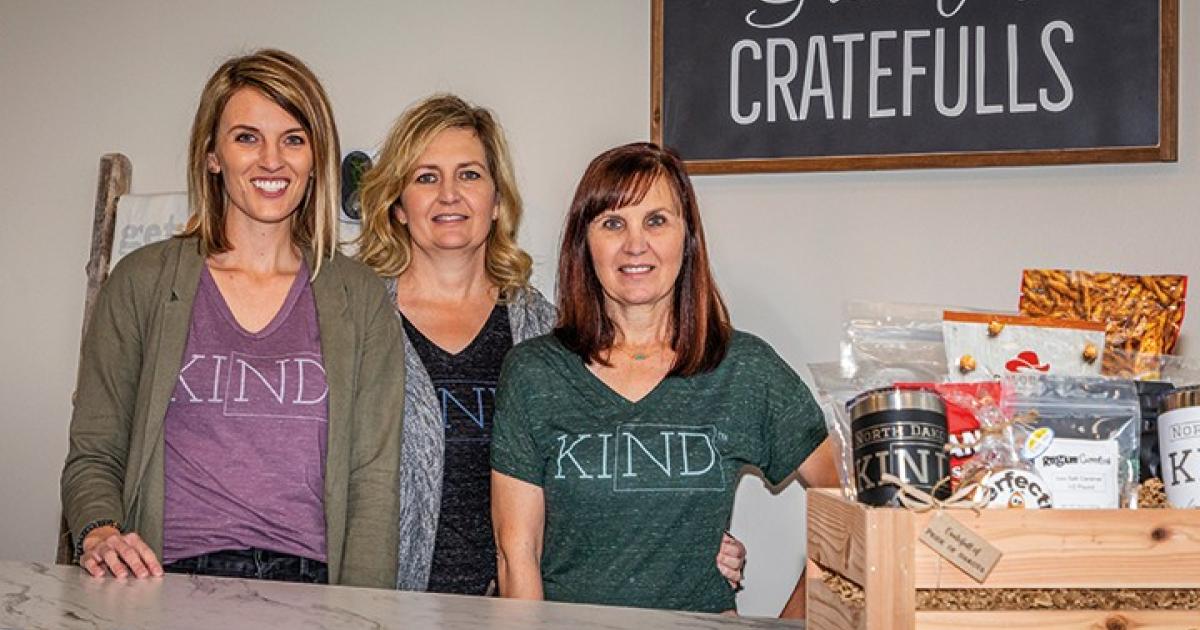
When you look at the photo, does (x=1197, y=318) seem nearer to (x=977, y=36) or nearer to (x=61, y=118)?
(x=977, y=36)

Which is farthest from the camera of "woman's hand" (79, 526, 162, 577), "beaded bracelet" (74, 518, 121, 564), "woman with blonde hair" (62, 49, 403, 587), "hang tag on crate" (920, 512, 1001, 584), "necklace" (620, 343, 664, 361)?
"necklace" (620, 343, 664, 361)

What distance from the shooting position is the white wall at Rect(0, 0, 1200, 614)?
229 cm

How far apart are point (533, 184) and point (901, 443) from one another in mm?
1700

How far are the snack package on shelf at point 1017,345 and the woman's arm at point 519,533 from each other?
29.8 inches

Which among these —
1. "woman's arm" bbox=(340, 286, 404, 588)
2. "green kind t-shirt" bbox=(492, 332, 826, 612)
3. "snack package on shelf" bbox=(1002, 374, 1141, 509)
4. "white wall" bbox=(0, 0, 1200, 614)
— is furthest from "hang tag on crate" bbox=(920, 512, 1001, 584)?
"white wall" bbox=(0, 0, 1200, 614)

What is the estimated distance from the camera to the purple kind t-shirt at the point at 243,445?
5.69 ft

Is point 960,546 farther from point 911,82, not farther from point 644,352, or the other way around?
point 911,82

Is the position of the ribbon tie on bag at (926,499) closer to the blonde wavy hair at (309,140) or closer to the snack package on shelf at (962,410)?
the snack package on shelf at (962,410)

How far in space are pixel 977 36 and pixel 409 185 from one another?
3.46ft

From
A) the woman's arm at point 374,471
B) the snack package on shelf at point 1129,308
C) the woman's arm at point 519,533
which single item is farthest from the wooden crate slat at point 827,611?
the woman's arm at point 374,471

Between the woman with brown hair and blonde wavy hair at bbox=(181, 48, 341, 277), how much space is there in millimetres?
374

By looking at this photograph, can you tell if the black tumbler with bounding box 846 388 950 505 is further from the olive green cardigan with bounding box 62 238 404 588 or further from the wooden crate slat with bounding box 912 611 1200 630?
the olive green cardigan with bounding box 62 238 404 588

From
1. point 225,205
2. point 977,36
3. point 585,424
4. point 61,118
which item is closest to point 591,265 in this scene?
point 585,424

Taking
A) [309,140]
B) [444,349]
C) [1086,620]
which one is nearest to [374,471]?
[444,349]
